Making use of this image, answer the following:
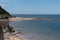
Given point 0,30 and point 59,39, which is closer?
point 0,30

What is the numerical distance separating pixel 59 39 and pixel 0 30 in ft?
69.7

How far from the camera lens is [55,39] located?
23.4m

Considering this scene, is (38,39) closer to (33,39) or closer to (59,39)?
(33,39)

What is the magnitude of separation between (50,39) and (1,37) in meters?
20.6

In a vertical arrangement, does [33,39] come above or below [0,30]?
below

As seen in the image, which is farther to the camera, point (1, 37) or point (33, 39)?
point (33, 39)

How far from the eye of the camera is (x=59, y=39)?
23.4 metres

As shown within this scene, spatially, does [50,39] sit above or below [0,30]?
below

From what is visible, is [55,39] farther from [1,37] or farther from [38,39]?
[1,37]

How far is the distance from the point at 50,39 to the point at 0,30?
67.5ft

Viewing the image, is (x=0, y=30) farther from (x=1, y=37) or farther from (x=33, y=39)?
(x=33, y=39)

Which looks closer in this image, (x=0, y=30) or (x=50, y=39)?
(x=0, y=30)

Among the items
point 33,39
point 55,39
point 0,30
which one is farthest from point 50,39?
point 0,30

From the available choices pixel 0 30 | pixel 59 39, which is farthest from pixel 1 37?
pixel 59 39
